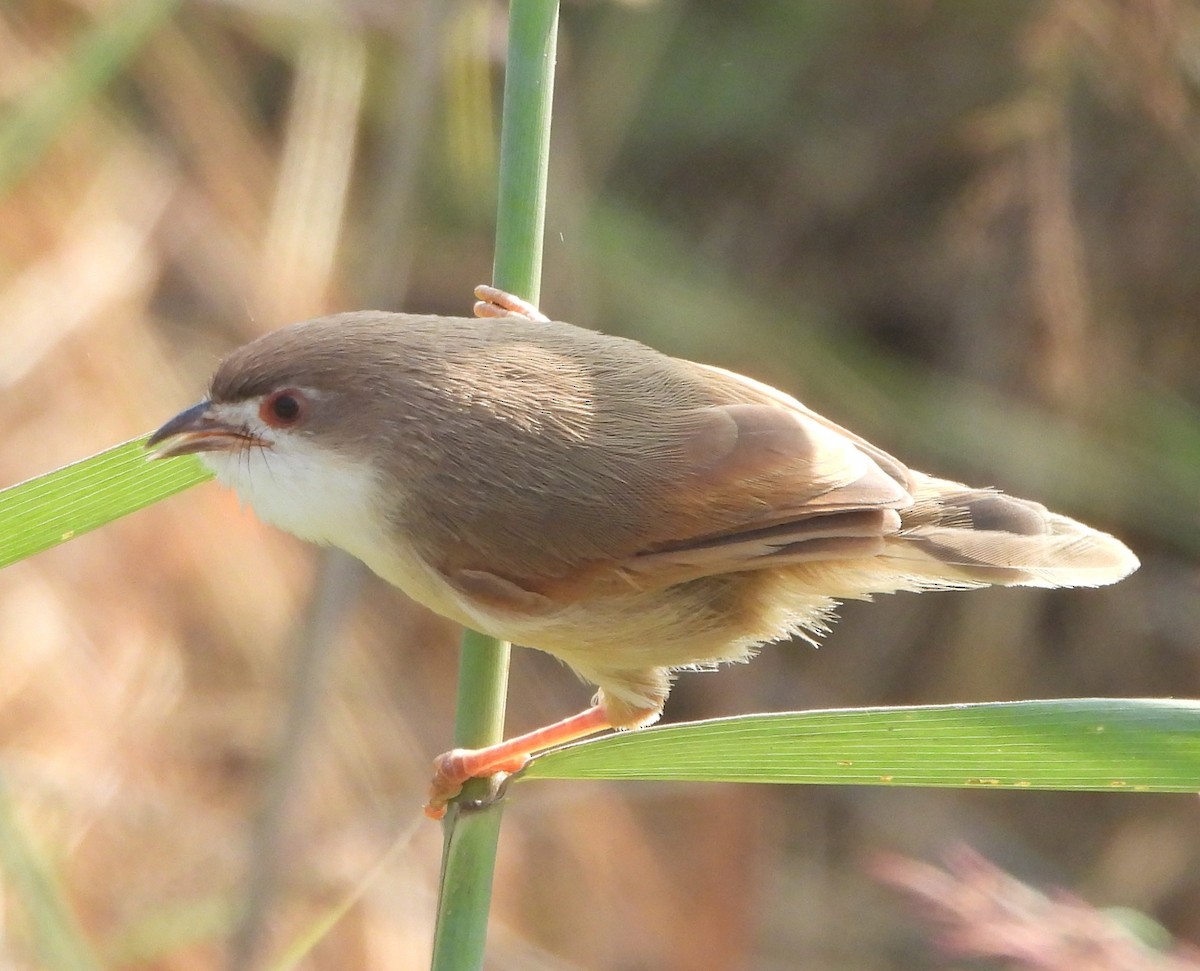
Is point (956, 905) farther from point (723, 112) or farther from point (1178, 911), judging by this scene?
point (723, 112)

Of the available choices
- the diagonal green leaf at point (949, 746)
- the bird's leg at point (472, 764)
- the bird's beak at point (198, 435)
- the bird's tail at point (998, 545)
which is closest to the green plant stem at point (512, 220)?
the bird's leg at point (472, 764)

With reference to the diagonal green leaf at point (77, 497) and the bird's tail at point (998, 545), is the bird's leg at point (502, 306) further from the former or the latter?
the bird's tail at point (998, 545)

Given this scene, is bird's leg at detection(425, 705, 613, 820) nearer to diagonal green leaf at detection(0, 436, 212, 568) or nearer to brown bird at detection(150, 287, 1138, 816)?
brown bird at detection(150, 287, 1138, 816)

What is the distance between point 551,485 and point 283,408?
474 mm

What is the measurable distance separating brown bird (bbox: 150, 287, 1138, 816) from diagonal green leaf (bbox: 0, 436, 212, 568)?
6 centimetres

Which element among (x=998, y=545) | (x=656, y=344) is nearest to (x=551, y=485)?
(x=998, y=545)

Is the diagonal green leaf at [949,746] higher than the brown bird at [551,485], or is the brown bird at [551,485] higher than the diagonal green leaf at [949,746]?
the brown bird at [551,485]

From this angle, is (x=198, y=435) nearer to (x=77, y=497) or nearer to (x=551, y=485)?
(x=77, y=497)

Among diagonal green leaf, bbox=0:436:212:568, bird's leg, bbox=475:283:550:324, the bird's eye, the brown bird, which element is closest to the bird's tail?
the brown bird

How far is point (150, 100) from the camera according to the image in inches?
207

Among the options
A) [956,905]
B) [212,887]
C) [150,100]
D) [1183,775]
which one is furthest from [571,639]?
[150,100]

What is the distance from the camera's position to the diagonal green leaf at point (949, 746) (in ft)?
5.08

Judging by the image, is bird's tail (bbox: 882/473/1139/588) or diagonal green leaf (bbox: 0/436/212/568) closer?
diagonal green leaf (bbox: 0/436/212/568)

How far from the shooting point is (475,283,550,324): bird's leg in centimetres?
210
